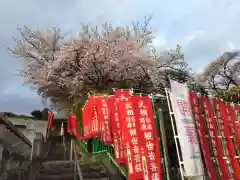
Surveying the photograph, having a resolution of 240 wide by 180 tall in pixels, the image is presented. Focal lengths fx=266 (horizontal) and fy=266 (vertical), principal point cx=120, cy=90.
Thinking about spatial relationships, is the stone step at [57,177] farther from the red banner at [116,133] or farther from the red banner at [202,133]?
the red banner at [202,133]

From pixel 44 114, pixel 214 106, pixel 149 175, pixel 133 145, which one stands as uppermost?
pixel 44 114

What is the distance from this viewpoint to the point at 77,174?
9.80 m

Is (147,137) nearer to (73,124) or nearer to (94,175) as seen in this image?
(94,175)

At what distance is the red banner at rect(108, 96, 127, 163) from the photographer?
302 inches

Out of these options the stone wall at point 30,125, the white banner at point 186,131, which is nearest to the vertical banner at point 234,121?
the white banner at point 186,131

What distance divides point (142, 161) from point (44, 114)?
18945 millimetres

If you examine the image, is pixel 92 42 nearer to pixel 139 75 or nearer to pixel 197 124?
pixel 139 75

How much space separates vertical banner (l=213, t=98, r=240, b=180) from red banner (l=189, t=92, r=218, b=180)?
3.13ft

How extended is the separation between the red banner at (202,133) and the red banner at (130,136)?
5.95ft

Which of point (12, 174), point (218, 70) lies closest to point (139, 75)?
point (218, 70)

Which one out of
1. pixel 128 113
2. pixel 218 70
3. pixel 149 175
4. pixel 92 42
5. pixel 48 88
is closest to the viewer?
pixel 149 175

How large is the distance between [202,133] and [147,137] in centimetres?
166

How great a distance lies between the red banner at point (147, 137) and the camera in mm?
6969

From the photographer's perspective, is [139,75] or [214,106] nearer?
[214,106]
